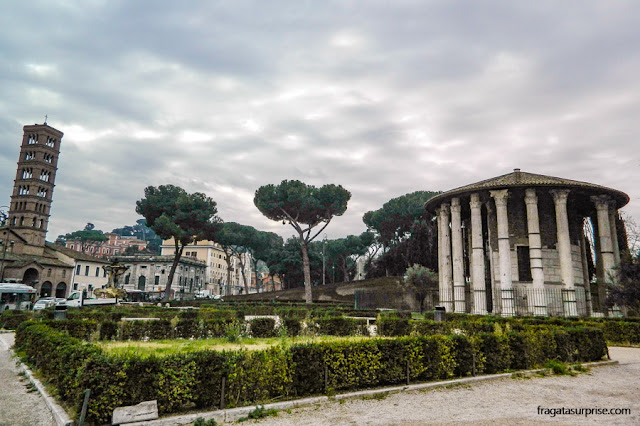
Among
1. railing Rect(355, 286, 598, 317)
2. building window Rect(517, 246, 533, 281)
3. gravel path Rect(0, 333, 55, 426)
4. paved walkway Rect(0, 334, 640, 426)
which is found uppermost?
building window Rect(517, 246, 533, 281)

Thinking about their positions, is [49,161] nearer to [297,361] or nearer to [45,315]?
[45,315]

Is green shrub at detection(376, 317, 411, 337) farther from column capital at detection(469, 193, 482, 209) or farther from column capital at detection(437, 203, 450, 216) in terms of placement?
column capital at detection(437, 203, 450, 216)

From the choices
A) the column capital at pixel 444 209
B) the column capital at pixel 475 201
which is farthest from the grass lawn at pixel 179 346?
the column capital at pixel 444 209

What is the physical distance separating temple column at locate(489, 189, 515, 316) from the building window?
4.36ft

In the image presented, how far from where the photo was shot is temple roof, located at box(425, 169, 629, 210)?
2570 centimetres

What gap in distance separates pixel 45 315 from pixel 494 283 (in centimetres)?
2718

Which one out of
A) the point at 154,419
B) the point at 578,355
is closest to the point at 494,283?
the point at 578,355

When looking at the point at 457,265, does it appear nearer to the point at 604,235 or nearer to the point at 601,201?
the point at 604,235

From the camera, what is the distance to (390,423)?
5.93m

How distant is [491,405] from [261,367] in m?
4.22

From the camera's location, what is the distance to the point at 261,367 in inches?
272

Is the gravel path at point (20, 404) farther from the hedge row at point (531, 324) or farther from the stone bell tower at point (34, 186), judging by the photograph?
the stone bell tower at point (34, 186)

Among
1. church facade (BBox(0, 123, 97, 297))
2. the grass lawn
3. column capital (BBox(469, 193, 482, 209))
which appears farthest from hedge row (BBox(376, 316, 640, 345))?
church facade (BBox(0, 123, 97, 297))

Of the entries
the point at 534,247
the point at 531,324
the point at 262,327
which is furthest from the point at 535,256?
the point at 262,327
